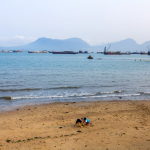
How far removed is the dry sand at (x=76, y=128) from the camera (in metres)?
8.88

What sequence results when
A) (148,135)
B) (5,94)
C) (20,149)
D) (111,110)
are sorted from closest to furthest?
(20,149), (148,135), (111,110), (5,94)

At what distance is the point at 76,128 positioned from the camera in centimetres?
1102

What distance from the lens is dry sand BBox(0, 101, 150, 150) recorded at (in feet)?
29.1

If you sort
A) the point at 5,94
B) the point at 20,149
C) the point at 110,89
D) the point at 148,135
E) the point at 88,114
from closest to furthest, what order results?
the point at 20,149
the point at 148,135
the point at 88,114
the point at 5,94
the point at 110,89

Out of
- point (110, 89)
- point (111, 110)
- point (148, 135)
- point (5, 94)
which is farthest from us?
point (110, 89)

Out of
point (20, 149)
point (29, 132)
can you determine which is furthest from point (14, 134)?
point (20, 149)

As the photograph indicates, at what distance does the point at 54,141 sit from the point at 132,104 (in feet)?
33.0

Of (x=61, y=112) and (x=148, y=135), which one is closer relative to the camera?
(x=148, y=135)

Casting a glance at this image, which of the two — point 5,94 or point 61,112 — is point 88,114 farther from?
point 5,94

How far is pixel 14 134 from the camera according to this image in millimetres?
10117

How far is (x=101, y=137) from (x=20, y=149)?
4311mm

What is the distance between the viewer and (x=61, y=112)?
46.7ft

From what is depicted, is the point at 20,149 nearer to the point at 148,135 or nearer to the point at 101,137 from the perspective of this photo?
the point at 101,137

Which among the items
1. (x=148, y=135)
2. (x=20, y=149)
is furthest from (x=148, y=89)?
(x=20, y=149)
